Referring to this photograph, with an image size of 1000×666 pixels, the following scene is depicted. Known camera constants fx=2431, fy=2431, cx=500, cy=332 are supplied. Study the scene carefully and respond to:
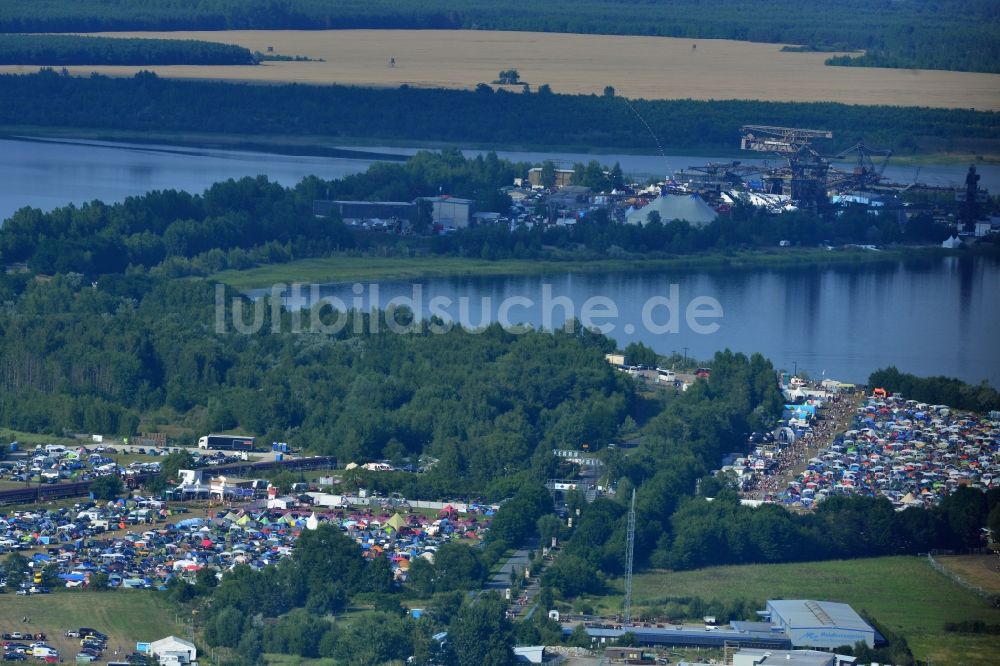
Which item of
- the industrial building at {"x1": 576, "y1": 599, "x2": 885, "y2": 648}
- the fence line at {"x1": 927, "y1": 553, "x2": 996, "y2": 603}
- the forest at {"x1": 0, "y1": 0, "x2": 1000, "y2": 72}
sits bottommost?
the industrial building at {"x1": 576, "y1": 599, "x2": 885, "y2": 648}

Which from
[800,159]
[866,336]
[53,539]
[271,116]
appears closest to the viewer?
[53,539]

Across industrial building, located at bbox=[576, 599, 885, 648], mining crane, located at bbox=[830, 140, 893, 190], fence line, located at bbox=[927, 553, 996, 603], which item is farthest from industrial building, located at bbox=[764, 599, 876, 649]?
mining crane, located at bbox=[830, 140, 893, 190]

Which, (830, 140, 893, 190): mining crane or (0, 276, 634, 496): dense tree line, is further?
(830, 140, 893, 190): mining crane

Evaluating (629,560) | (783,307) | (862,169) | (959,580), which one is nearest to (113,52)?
(862,169)

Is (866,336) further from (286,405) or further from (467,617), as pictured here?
(467,617)

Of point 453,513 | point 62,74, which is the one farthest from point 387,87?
point 453,513

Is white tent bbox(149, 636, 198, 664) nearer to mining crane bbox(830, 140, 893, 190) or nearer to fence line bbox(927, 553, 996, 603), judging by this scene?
fence line bbox(927, 553, 996, 603)
